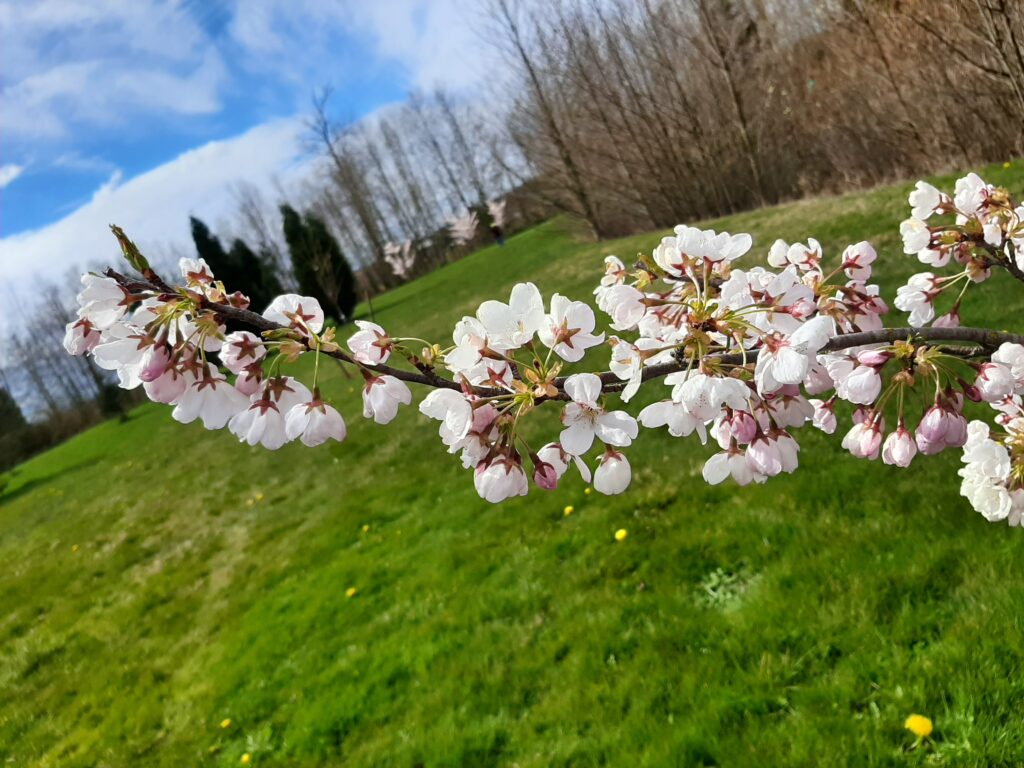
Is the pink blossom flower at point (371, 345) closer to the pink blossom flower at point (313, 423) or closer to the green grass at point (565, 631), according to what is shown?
the pink blossom flower at point (313, 423)

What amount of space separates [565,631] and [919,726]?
1705 mm

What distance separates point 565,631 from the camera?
11.4ft

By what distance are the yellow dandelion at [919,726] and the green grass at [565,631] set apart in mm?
46

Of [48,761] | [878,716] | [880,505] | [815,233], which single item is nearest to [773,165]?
[815,233]

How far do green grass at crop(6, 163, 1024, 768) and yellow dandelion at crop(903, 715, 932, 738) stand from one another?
0.15 feet

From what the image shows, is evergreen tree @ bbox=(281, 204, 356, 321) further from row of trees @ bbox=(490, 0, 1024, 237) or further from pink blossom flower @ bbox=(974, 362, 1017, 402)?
pink blossom flower @ bbox=(974, 362, 1017, 402)

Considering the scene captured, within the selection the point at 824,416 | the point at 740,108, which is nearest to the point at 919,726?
the point at 824,416

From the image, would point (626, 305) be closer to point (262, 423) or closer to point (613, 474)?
point (613, 474)

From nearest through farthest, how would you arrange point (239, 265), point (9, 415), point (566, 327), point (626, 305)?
1. point (566, 327)
2. point (626, 305)
3. point (239, 265)
4. point (9, 415)

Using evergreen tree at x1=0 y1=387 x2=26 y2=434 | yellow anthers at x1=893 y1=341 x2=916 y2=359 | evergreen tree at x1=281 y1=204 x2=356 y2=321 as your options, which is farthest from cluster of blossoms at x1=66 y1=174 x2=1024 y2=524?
evergreen tree at x1=0 y1=387 x2=26 y2=434

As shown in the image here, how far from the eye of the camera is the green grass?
2477mm

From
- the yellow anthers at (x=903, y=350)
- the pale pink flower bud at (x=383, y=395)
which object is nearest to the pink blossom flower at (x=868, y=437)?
the yellow anthers at (x=903, y=350)

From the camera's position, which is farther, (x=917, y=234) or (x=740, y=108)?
(x=740, y=108)

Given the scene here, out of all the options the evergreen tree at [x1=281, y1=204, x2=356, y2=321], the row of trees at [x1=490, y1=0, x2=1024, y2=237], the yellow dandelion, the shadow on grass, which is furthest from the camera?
the evergreen tree at [x1=281, y1=204, x2=356, y2=321]
